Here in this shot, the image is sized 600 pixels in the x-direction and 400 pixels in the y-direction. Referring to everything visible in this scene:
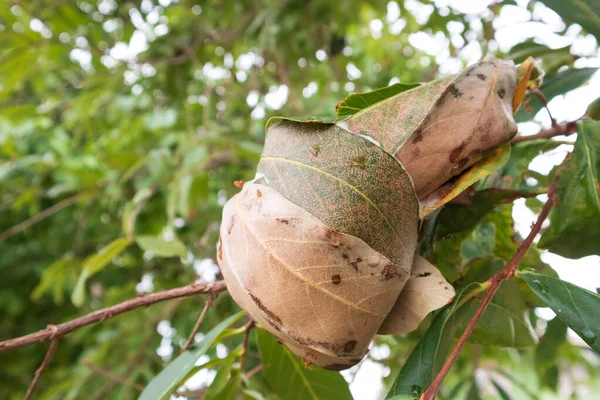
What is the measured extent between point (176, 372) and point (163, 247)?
437 millimetres

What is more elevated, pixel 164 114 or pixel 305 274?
pixel 305 274

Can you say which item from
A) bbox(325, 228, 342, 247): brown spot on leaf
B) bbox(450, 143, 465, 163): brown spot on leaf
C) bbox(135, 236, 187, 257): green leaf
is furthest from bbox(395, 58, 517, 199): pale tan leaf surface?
bbox(135, 236, 187, 257): green leaf

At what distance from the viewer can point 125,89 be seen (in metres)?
2.23

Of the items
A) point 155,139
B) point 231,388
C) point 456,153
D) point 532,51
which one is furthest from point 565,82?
point 155,139

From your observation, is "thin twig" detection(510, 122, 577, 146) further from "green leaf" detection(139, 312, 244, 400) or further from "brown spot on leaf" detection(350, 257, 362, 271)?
"green leaf" detection(139, 312, 244, 400)

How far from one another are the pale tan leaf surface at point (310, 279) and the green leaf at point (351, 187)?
0.01 m

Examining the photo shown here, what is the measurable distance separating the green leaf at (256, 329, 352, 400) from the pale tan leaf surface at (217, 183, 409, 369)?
0.25 metres

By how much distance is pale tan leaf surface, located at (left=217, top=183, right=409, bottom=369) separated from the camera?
437mm

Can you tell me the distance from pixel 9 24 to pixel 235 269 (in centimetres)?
182

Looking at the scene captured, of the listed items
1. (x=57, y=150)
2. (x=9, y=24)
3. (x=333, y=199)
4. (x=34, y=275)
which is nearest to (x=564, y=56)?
→ (x=333, y=199)

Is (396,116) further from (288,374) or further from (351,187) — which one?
(288,374)

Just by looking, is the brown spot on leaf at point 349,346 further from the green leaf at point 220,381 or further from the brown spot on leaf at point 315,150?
the green leaf at point 220,381

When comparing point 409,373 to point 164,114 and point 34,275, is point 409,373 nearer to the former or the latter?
point 164,114

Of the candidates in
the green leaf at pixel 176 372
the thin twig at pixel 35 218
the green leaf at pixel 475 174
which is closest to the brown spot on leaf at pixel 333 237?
the green leaf at pixel 475 174
